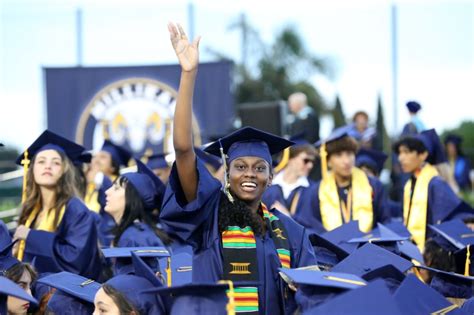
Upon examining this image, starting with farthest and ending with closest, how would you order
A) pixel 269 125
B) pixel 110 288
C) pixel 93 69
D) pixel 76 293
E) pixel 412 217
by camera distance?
pixel 93 69
pixel 269 125
pixel 412 217
pixel 76 293
pixel 110 288

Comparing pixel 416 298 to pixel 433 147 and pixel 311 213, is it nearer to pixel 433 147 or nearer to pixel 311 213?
pixel 311 213

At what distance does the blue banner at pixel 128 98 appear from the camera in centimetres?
1508

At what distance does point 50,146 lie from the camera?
7.85m

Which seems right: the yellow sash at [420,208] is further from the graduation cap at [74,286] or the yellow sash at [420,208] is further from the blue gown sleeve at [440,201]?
the graduation cap at [74,286]

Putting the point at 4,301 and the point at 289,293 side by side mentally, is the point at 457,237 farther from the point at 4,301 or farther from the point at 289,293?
the point at 4,301

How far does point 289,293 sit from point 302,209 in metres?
4.29

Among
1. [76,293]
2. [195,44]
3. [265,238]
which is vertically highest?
[195,44]

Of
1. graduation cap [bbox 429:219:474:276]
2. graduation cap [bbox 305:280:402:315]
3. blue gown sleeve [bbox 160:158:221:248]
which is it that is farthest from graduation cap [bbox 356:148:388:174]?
graduation cap [bbox 305:280:402:315]

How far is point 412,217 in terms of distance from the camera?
9.29 meters

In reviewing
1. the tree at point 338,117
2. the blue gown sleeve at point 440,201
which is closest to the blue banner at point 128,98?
the tree at point 338,117

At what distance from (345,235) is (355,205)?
5.34 feet

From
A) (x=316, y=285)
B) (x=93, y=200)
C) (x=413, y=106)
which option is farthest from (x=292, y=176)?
(x=316, y=285)

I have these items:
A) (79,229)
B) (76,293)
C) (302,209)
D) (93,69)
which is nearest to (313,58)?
(93,69)

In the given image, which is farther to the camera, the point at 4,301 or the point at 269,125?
the point at 269,125
